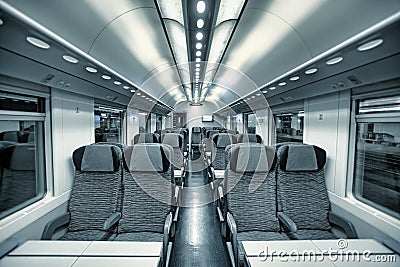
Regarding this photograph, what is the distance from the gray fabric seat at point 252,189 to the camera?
109 inches

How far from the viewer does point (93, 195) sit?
9.36 ft

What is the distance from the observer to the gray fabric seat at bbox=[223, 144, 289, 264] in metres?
2.76

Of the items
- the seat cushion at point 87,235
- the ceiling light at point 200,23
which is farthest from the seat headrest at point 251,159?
the seat cushion at point 87,235

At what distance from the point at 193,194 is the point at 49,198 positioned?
3.45 m

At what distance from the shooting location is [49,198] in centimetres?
276

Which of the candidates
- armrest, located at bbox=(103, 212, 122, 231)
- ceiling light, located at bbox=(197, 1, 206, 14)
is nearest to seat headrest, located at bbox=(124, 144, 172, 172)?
armrest, located at bbox=(103, 212, 122, 231)

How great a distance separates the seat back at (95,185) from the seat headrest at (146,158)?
0.17 meters

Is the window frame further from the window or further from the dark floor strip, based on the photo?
the window

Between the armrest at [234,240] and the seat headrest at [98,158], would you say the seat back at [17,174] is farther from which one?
the armrest at [234,240]

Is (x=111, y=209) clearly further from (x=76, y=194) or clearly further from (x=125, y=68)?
(x=125, y=68)

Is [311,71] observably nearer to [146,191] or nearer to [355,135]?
[355,135]

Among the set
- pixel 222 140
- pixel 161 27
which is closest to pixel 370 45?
pixel 161 27

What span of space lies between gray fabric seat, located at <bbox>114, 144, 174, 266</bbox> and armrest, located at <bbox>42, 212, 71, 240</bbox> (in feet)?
2.01

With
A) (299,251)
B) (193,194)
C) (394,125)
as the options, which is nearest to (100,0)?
(299,251)
